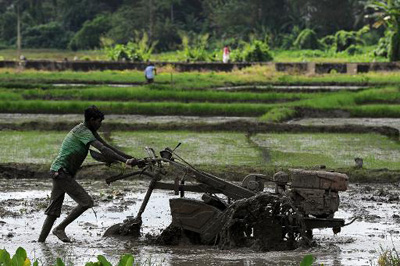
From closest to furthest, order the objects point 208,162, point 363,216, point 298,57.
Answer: point 363,216 → point 208,162 → point 298,57

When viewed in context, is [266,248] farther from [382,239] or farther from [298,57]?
[298,57]

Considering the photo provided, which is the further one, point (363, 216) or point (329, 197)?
point (363, 216)

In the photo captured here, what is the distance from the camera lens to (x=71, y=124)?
17.8m

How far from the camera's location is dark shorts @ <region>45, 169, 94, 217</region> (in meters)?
8.53

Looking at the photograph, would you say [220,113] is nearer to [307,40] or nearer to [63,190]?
[63,190]

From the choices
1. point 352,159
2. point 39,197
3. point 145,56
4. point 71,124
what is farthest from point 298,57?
point 39,197

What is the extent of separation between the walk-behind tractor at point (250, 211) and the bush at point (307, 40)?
38.6 m

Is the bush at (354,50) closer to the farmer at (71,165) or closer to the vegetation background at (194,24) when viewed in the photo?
the vegetation background at (194,24)

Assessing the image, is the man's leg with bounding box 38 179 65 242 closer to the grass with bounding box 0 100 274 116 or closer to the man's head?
the man's head

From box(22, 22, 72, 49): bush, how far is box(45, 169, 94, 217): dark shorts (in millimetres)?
45978

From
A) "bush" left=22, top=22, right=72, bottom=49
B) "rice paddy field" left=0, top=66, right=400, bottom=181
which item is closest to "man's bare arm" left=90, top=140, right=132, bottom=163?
"rice paddy field" left=0, top=66, right=400, bottom=181

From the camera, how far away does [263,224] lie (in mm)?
8312

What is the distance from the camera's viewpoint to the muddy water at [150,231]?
7.87 m

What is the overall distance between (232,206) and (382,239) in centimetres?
153
